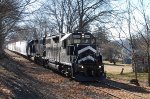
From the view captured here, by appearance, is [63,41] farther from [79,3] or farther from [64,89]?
[79,3]

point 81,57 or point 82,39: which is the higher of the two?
point 82,39

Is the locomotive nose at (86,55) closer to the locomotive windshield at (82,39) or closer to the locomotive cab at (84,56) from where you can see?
the locomotive cab at (84,56)

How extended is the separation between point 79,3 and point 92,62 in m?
24.2

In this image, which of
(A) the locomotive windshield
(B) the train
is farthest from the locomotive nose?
(A) the locomotive windshield

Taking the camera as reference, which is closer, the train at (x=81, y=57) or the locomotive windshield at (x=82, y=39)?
the train at (x=81, y=57)

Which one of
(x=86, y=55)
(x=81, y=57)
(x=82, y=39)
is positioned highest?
(x=82, y=39)

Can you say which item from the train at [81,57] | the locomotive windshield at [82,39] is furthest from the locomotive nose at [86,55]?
the locomotive windshield at [82,39]

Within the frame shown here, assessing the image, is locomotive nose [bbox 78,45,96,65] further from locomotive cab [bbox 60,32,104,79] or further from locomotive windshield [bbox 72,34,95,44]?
locomotive windshield [bbox 72,34,95,44]

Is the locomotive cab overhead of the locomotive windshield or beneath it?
beneath

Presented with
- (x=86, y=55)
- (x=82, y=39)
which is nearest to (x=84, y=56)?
(x=86, y=55)

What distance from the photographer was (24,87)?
1944 centimetres

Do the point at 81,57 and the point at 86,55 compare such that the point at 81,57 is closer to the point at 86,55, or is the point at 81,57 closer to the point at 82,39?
the point at 86,55

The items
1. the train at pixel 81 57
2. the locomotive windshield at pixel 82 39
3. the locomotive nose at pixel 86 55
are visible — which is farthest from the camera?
the locomotive windshield at pixel 82 39

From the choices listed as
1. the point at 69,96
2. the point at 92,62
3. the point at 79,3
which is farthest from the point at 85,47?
the point at 79,3
